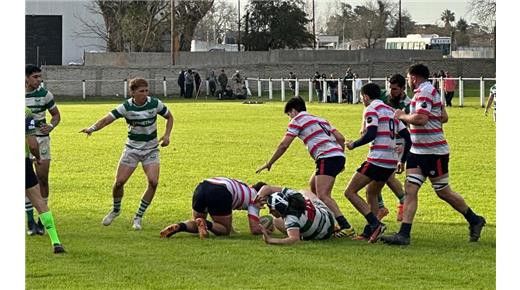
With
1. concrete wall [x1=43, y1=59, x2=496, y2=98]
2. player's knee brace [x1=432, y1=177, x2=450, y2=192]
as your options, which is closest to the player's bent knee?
player's knee brace [x1=432, y1=177, x2=450, y2=192]

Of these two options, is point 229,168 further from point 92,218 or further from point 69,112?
point 69,112

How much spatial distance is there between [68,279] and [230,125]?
1059 inches

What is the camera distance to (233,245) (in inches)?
515

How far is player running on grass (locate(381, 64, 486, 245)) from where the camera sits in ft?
42.5

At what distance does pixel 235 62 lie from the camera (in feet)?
255

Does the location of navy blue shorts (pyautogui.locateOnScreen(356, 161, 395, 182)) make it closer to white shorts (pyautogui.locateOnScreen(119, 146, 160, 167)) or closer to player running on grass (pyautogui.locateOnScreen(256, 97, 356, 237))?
player running on grass (pyautogui.locateOnScreen(256, 97, 356, 237))

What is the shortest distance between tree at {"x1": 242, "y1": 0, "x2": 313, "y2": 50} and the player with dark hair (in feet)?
257

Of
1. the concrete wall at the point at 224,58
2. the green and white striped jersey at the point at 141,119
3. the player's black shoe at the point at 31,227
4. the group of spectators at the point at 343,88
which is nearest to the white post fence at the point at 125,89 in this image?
the concrete wall at the point at 224,58

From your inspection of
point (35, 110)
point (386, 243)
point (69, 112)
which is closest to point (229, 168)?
point (35, 110)

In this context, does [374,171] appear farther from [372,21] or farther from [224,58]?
[372,21]

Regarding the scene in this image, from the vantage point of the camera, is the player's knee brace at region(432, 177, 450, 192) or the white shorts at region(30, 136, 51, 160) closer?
the player's knee brace at region(432, 177, 450, 192)

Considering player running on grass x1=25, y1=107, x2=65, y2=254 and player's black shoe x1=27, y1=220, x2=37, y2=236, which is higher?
player running on grass x1=25, y1=107, x2=65, y2=254

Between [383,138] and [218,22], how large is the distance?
88689 mm

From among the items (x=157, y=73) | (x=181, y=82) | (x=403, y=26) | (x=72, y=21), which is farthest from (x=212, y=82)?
(x=403, y=26)
